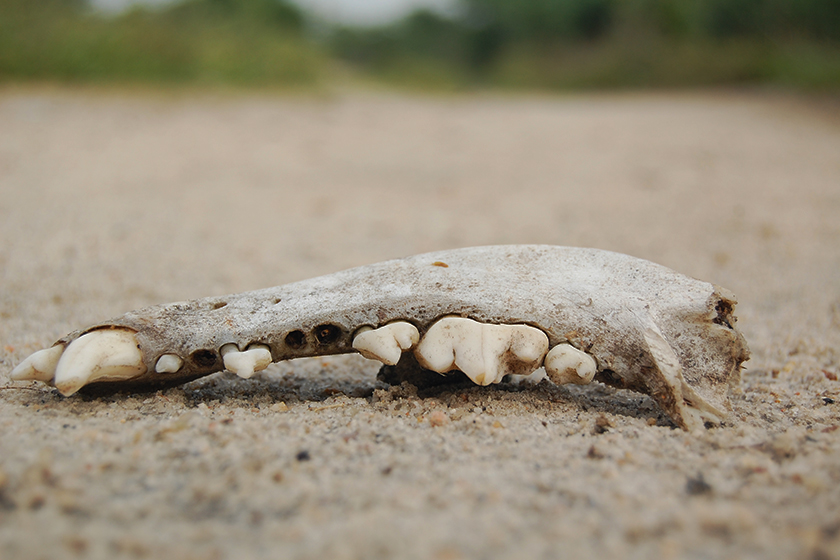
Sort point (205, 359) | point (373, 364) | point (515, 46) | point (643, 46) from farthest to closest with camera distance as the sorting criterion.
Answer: point (515, 46)
point (643, 46)
point (373, 364)
point (205, 359)

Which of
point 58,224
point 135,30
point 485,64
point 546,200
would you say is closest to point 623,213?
point 546,200

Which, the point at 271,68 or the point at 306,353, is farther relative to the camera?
the point at 271,68

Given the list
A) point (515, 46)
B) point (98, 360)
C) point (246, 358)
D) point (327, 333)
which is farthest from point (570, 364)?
point (515, 46)

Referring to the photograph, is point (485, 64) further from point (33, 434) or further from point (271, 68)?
point (33, 434)

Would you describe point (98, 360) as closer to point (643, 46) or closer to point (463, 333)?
point (463, 333)

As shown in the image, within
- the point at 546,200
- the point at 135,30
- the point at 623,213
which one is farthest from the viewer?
the point at 135,30

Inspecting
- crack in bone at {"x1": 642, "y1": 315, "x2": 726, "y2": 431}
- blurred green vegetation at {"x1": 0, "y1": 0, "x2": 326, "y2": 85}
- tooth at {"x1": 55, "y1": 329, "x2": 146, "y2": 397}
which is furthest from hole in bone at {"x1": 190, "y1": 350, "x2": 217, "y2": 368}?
blurred green vegetation at {"x1": 0, "y1": 0, "x2": 326, "y2": 85}

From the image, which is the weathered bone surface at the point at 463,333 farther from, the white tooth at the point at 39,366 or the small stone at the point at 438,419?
the small stone at the point at 438,419
